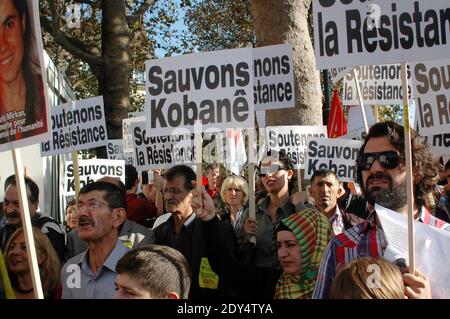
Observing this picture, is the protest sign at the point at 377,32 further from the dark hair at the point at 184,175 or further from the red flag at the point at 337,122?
Answer: the red flag at the point at 337,122

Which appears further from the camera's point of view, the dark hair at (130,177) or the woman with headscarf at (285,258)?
the dark hair at (130,177)

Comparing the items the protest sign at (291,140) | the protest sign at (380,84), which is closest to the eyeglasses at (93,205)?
the protest sign at (291,140)

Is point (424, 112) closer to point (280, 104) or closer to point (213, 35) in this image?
point (280, 104)

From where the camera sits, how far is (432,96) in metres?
5.48

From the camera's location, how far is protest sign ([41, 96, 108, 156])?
9.08 meters

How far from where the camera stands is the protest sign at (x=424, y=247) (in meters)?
2.92

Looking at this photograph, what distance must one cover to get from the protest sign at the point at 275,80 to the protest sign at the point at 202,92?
297 centimetres

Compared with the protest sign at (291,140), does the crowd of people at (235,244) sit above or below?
below

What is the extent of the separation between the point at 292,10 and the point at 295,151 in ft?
9.33

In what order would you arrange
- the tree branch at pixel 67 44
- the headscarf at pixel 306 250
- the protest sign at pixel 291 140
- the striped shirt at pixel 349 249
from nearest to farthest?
the striped shirt at pixel 349 249 < the headscarf at pixel 306 250 < the protest sign at pixel 291 140 < the tree branch at pixel 67 44

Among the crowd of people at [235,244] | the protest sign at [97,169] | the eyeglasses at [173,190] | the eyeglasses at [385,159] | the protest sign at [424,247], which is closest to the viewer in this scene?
the protest sign at [424,247]

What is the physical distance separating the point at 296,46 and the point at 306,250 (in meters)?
7.28
